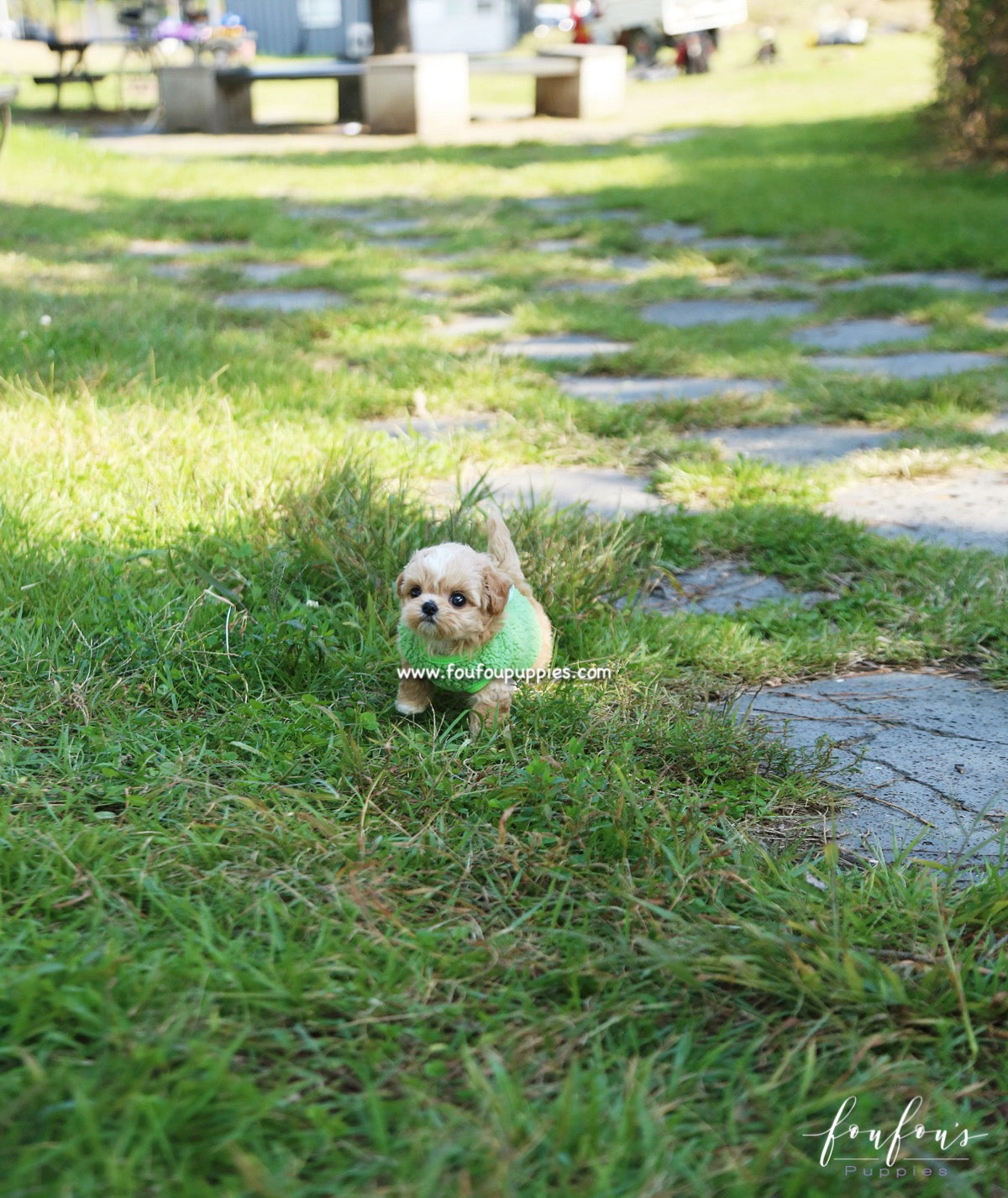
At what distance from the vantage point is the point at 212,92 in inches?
601

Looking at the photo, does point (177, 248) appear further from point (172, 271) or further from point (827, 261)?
point (827, 261)

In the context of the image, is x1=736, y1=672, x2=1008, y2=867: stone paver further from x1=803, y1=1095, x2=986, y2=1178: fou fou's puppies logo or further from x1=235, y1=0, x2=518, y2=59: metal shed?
x1=235, y1=0, x2=518, y2=59: metal shed

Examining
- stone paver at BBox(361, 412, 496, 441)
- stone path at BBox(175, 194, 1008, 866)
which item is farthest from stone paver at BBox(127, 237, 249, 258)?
stone paver at BBox(361, 412, 496, 441)

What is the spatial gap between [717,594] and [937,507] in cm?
97

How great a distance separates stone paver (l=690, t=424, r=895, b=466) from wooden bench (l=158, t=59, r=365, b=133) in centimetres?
1238

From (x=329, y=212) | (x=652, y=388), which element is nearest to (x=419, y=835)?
(x=652, y=388)

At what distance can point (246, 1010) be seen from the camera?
5.18 ft

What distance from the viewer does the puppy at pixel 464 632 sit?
2262 millimetres

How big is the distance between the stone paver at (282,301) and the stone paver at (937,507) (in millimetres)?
3098

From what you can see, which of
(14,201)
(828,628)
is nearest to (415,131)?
(14,201)

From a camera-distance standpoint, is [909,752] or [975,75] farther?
[975,75]

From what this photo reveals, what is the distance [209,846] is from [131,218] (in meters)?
7.82

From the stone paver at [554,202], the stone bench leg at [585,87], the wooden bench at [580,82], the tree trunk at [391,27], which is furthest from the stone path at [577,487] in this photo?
the tree trunk at [391,27]

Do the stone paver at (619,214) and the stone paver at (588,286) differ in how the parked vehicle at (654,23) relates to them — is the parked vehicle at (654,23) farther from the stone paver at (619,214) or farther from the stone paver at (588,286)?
the stone paver at (588,286)
